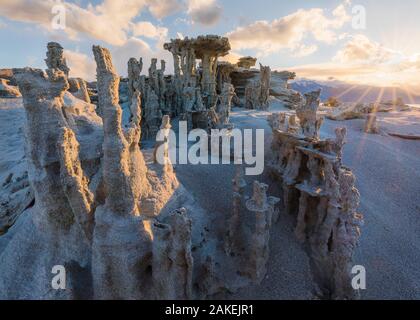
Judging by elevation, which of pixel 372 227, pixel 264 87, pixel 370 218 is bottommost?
pixel 372 227

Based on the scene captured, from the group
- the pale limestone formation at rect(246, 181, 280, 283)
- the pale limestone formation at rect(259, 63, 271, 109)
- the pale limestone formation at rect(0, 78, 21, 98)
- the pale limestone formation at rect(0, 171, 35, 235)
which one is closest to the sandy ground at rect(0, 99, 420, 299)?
the pale limestone formation at rect(246, 181, 280, 283)

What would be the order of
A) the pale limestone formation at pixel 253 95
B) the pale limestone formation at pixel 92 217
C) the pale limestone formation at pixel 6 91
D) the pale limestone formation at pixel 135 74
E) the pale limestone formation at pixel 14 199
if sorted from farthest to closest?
the pale limestone formation at pixel 6 91
the pale limestone formation at pixel 253 95
the pale limestone formation at pixel 135 74
the pale limestone formation at pixel 14 199
the pale limestone formation at pixel 92 217

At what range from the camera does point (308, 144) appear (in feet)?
39.4

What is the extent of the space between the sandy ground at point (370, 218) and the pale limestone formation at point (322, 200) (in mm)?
740

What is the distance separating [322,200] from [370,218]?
5.73 metres

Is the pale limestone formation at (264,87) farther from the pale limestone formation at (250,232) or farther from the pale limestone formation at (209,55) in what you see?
the pale limestone formation at (250,232)

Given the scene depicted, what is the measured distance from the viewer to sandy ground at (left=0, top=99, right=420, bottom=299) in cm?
1000

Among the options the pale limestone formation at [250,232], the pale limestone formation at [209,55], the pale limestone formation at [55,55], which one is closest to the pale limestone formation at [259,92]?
the pale limestone formation at [209,55]

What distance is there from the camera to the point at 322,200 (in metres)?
10.6

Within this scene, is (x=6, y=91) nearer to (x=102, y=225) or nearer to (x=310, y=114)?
(x=102, y=225)

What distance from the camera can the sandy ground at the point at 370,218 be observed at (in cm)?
1000

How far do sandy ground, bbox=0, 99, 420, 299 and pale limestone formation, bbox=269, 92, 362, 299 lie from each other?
0.74 metres

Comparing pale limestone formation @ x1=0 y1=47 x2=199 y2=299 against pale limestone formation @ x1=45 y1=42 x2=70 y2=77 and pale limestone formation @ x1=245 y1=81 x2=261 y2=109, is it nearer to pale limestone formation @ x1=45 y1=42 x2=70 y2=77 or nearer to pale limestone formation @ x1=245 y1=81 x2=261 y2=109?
pale limestone formation @ x1=45 y1=42 x2=70 y2=77

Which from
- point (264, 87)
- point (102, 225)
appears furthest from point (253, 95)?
point (102, 225)
